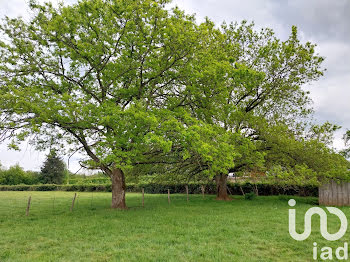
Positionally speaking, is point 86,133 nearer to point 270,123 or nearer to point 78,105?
point 78,105

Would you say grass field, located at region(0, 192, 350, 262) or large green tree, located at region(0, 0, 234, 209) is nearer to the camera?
grass field, located at region(0, 192, 350, 262)

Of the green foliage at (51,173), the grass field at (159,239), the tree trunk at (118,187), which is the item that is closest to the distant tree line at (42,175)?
the green foliage at (51,173)

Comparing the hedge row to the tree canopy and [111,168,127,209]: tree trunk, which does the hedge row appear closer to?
the tree canopy

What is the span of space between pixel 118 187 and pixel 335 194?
553 inches

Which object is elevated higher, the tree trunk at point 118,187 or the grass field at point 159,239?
the tree trunk at point 118,187

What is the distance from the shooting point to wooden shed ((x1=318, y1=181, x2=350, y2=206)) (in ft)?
54.7

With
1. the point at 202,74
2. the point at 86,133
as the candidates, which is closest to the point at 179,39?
the point at 202,74

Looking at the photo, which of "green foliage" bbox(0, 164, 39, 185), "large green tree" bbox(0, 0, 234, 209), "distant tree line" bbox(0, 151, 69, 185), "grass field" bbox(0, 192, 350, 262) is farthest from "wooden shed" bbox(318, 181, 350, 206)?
"green foliage" bbox(0, 164, 39, 185)

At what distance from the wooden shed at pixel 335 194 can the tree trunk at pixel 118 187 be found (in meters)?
13.3

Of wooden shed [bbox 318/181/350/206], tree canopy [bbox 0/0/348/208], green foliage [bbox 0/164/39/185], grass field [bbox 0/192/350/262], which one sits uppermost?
tree canopy [bbox 0/0/348/208]

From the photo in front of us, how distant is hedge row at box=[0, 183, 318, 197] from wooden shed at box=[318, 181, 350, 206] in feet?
5.82

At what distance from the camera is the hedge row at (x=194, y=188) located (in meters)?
23.8

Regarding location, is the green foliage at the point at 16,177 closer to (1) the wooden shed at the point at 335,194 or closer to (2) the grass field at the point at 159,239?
(2) the grass field at the point at 159,239

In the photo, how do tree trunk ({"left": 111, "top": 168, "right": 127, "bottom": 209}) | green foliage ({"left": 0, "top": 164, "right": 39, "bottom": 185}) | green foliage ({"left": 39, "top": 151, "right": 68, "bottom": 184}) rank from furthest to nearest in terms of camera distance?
1. green foliage ({"left": 0, "top": 164, "right": 39, "bottom": 185})
2. green foliage ({"left": 39, "top": 151, "right": 68, "bottom": 184})
3. tree trunk ({"left": 111, "top": 168, "right": 127, "bottom": 209})
